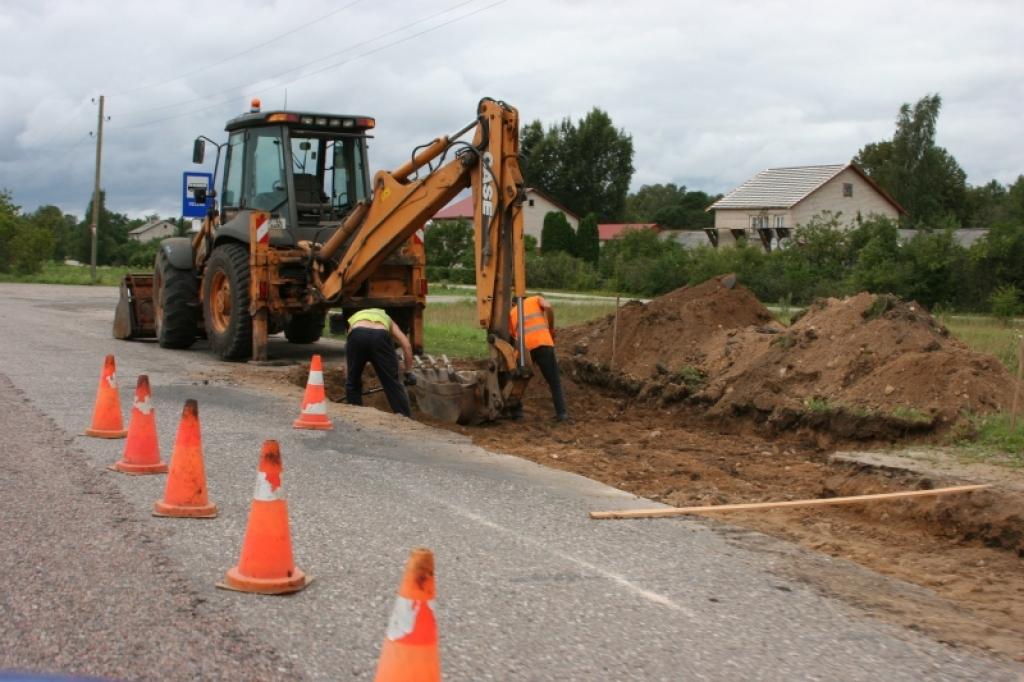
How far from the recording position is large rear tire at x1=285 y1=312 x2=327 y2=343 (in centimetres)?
1878

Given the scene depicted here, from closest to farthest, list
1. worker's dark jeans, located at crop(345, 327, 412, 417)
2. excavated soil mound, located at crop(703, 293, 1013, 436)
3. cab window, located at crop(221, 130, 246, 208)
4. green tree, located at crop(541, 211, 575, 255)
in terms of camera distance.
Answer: excavated soil mound, located at crop(703, 293, 1013, 436) → worker's dark jeans, located at crop(345, 327, 412, 417) → cab window, located at crop(221, 130, 246, 208) → green tree, located at crop(541, 211, 575, 255)

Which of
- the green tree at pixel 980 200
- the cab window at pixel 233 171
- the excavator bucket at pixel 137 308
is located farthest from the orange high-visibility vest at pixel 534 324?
the green tree at pixel 980 200

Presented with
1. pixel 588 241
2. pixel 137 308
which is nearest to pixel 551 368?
pixel 137 308

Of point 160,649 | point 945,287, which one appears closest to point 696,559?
point 160,649

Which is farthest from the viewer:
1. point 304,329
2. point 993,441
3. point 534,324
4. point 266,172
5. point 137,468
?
point 304,329

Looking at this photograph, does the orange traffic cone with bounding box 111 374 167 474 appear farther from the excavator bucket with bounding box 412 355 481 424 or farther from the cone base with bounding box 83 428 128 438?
the excavator bucket with bounding box 412 355 481 424

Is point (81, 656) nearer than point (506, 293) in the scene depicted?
Yes

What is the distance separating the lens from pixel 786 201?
61.9 m

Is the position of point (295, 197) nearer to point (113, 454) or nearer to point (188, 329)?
point (188, 329)

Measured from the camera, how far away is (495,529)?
22.9ft

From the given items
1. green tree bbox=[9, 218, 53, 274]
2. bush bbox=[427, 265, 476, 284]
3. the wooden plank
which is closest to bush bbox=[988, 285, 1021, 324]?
the wooden plank

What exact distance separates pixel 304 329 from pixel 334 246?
15.2 feet

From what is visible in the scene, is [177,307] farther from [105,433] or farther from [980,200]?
[980,200]

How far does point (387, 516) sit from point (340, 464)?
6.12 ft
